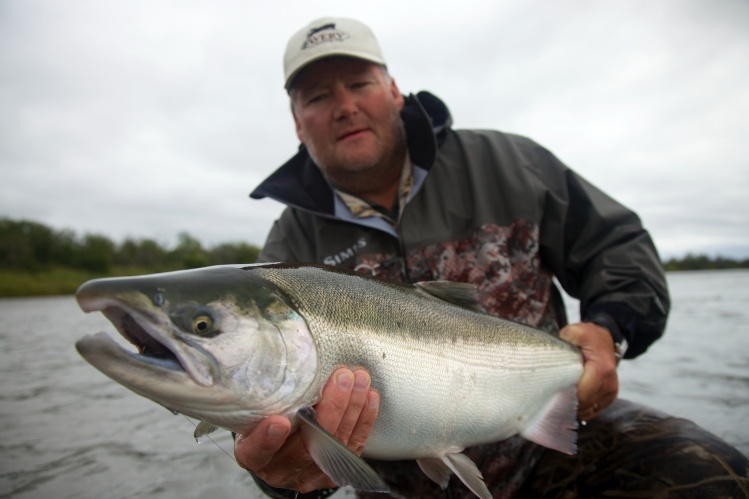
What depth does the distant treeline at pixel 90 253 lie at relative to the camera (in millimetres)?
49250

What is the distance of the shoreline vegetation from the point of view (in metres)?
40.6

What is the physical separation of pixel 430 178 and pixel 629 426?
1.96 meters

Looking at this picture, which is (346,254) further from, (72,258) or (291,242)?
(72,258)

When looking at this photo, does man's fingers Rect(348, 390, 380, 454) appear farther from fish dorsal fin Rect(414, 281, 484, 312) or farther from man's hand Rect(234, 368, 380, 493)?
fish dorsal fin Rect(414, 281, 484, 312)

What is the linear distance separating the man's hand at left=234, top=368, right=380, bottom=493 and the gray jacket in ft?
4.51

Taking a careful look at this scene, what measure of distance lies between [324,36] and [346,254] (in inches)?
59.5

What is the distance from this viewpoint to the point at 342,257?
11.0ft

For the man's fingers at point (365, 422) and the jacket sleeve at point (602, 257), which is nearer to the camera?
the man's fingers at point (365, 422)

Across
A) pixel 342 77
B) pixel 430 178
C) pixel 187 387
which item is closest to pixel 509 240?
pixel 430 178

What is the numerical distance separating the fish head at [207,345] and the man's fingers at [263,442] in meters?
0.04

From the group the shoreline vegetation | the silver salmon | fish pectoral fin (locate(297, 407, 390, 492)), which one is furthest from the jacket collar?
the shoreline vegetation

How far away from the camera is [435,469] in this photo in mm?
2312

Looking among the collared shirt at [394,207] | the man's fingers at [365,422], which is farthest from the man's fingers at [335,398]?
the collared shirt at [394,207]

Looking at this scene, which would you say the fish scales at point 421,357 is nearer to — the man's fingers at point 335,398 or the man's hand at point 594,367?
the man's fingers at point 335,398
